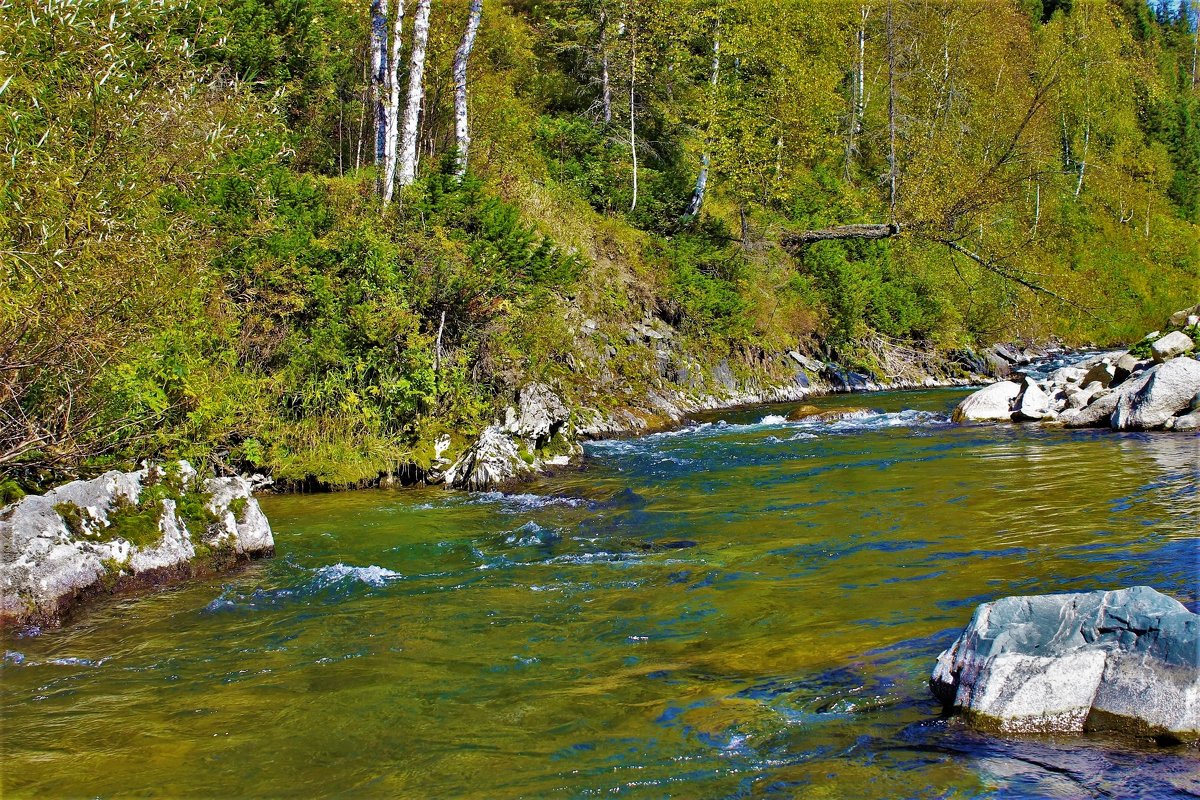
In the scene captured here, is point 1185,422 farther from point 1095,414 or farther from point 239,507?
point 239,507

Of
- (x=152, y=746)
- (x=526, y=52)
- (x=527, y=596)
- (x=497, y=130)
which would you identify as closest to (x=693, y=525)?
(x=527, y=596)

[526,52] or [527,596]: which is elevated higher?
[526,52]

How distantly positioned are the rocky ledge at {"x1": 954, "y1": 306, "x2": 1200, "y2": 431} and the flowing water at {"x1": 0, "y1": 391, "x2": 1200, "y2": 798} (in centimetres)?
313

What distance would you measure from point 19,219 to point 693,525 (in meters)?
6.67

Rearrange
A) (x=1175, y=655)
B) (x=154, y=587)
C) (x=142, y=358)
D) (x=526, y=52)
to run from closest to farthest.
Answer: (x=1175, y=655) < (x=154, y=587) < (x=142, y=358) < (x=526, y=52)

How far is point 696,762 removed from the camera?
4094mm

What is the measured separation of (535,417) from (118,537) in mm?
7179

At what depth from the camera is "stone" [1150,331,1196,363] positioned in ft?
55.2

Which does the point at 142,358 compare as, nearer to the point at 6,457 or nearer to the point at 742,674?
the point at 6,457

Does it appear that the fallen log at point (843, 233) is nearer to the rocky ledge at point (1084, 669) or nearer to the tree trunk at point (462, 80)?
the tree trunk at point (462, 80)

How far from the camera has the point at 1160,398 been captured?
1394 cm

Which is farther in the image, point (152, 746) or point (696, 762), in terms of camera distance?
point (152, 746)

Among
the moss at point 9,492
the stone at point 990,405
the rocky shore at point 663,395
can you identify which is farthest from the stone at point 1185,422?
the moss at point 9,492

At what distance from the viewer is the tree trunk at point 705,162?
84.8 feet
